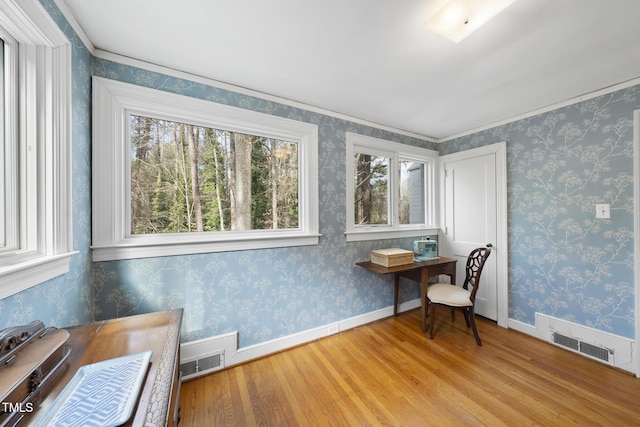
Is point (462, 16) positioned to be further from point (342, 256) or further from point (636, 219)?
point (636, 219)

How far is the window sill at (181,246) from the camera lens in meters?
1.50

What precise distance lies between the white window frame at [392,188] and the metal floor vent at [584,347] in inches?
59.2

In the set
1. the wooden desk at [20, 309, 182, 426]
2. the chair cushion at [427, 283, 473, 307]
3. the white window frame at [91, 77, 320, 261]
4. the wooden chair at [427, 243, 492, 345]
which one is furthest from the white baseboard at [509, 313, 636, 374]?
the wooden desk at [20, 309, 182, 426]

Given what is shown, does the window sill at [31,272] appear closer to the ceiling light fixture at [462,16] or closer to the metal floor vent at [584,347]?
the ceiling light fixture at [462,16]

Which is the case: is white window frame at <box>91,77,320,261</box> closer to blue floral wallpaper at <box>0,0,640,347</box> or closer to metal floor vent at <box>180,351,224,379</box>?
blue floral wallpaper at <box>0,0,640,347</box>

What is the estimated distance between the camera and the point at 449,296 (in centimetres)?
225

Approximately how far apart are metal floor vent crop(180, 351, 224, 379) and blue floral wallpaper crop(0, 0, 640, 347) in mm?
182

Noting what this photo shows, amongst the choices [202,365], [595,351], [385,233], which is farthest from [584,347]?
[202,365]

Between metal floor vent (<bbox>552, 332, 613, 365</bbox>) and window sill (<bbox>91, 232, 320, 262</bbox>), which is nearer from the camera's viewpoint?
window sill (<bbox>91, 232, 320, 262</bbox>)

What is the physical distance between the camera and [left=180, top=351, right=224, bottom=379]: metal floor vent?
1.70 meters

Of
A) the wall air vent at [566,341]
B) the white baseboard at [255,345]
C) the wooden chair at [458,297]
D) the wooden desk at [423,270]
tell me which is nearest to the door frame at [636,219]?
the wall air vent at [566,341]

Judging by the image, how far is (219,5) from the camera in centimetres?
117

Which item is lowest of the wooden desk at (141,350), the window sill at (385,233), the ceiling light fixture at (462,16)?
the wooden desk at (141,350)

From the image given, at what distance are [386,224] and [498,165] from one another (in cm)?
136
